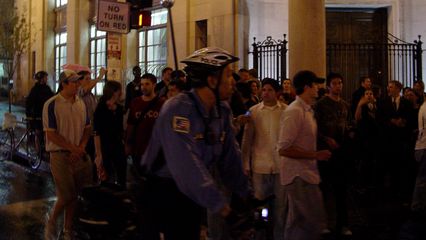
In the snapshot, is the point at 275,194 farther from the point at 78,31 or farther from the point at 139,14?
the point at 78,31

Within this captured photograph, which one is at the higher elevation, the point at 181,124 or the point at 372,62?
the point at 372,62

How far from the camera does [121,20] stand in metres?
10.6

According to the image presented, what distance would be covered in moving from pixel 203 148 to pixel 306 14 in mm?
9173

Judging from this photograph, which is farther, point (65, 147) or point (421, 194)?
point (65, 147)

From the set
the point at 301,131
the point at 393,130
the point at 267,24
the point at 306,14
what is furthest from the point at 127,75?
the point at 301,131

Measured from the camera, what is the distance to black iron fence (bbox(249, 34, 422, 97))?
14.4 metres

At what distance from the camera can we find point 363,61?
49.7 feet

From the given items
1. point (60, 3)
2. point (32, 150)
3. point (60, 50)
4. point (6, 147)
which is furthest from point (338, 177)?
point (60, 3)

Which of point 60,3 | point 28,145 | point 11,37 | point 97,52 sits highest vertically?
point 60,3

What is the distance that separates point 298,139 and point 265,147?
42.5 inches

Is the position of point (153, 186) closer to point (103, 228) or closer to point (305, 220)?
point (103, 228)

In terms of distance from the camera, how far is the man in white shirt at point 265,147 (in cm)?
638

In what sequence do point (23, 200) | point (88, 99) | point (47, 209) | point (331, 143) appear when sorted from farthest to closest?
point (23, 200) → point (88, 99) → point (47, 209) → point (331, 143)

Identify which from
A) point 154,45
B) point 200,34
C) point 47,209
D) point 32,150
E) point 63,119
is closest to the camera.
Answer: point 63,119
